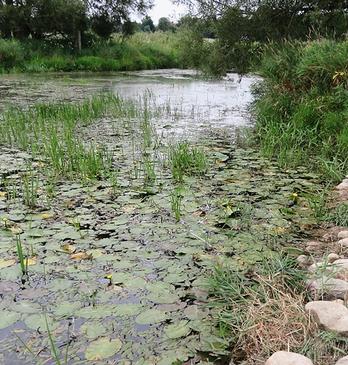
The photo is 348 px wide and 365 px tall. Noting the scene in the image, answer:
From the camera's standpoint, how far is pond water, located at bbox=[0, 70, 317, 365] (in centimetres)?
201

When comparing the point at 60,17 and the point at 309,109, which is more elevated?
the point at 60,17

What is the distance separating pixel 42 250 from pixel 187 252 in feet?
3.01

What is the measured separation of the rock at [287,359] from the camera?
1.62 meters

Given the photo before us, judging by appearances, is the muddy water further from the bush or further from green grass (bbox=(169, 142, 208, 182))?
the bush

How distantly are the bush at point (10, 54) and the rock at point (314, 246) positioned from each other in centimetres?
1730

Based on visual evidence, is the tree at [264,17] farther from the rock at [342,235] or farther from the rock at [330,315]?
the rock at [330,315]

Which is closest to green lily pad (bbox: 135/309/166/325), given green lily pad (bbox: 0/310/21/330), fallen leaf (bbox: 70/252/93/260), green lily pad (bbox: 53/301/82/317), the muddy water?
green lily pad (bbox: 53/301/82/317)

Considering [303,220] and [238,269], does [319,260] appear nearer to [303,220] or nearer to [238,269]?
[238,269]

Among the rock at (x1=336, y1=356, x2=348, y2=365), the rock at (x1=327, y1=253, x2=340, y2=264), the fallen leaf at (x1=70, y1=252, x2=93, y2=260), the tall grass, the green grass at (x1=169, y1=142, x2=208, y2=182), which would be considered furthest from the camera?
the green grass at (x1=169, y1=142, x2=208, y2=182)

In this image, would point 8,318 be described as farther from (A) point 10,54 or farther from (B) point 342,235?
(A) point 10,54

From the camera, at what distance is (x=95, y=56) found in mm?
21484

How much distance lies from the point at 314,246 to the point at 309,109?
333cm

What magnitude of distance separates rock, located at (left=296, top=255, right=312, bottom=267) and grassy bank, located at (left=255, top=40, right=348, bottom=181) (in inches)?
73.7

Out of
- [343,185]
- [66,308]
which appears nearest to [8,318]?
[66,308]
